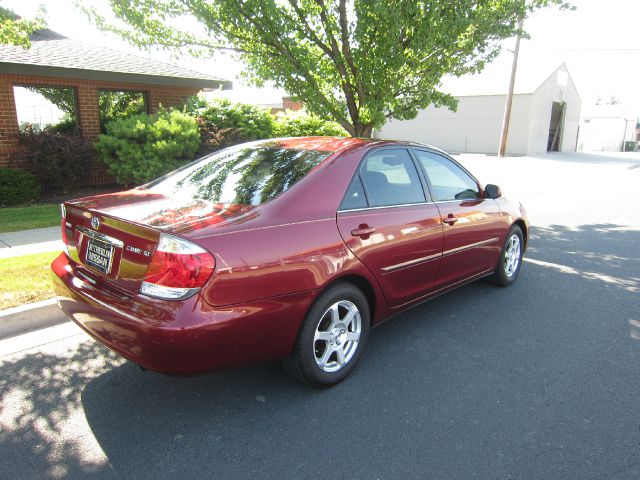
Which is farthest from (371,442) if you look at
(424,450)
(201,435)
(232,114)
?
(232,114)

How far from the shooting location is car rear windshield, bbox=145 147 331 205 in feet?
10.6

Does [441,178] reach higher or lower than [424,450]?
higher

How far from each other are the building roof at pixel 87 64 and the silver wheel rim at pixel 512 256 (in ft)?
29.2

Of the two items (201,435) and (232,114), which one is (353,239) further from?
(232,114)

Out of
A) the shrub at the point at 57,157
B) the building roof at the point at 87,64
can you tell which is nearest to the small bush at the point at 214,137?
the building roof at the point at 87,64

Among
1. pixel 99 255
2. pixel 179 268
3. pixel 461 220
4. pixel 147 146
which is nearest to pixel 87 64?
pixel 147 146

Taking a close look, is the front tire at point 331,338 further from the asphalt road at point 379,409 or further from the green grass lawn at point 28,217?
the green grass lawn at point 28,217

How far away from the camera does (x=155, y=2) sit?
21.9ft

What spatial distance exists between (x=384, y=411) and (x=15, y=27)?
598cm

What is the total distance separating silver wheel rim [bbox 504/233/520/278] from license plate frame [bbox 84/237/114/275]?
398 cm

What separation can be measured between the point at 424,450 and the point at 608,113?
189 ft

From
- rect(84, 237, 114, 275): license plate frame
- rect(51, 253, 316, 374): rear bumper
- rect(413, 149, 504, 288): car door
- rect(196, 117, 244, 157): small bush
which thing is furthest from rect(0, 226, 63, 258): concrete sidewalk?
rect(413, 149, 504, 288): car door

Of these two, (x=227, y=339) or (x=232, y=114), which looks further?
(x=232, y=114)

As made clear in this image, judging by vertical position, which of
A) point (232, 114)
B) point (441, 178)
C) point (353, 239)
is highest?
point (232, 114)
